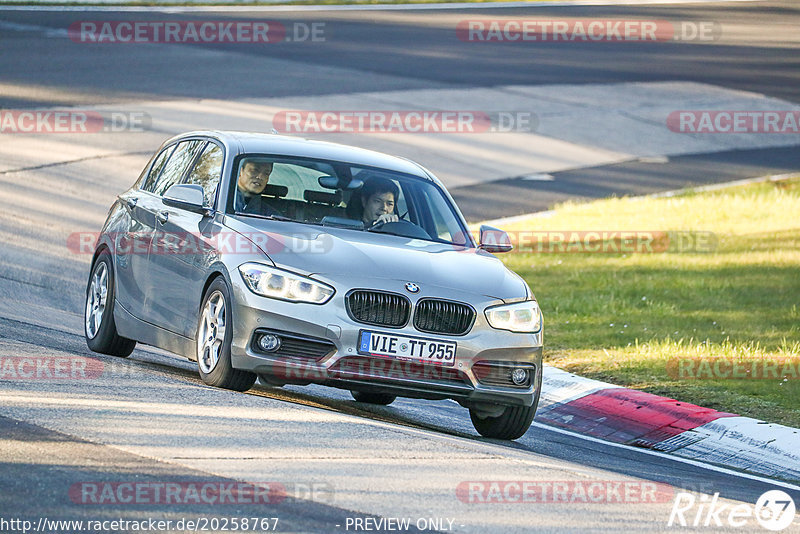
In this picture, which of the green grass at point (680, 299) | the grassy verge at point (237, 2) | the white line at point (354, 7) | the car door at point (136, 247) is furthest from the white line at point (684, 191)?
the grassy verge at point (237, 2)

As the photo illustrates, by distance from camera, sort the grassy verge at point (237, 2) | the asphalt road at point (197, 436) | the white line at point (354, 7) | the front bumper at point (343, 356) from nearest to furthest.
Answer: the asphalt road at point (197, 436) < the front bumper at point (343, 356) < the white line at point (354, 7) < the grassy verge at point (237, 2)

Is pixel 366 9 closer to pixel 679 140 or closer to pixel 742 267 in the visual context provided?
pixel 679 140

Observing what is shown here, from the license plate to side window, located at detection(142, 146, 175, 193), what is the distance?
10.4ft

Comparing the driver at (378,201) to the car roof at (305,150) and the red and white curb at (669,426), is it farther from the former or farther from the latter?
the red and white curb at (669,426)

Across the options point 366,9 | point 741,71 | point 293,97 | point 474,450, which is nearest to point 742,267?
point 474,450

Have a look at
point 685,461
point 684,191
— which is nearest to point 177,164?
point 685,461

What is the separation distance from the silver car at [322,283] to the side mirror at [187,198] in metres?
0.01

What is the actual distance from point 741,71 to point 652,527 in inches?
1180

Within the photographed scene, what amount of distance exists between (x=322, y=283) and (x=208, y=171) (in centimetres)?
196

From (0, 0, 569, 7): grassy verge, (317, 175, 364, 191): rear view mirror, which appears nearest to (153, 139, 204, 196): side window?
(317, 175, 364, 191): rear view mirror

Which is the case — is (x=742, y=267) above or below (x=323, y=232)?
below

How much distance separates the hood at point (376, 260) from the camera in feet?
27.1

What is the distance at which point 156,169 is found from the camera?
10734 millimetres

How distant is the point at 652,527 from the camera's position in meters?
6.54
